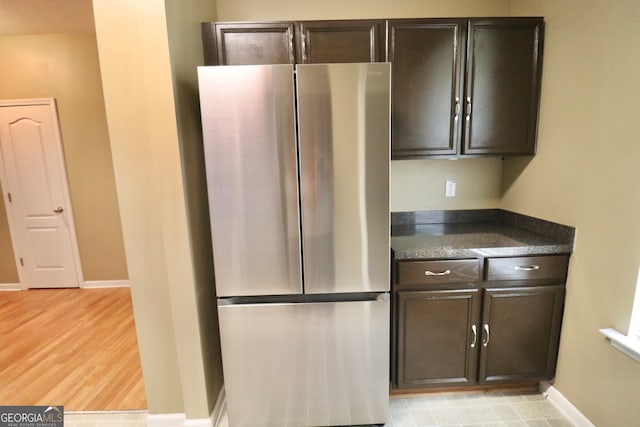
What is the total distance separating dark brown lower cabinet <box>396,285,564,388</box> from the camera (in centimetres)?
170

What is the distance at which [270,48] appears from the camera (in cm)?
174

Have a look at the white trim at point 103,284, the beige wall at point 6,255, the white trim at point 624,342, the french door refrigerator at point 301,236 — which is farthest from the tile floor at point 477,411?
the beige wall at point 6,255

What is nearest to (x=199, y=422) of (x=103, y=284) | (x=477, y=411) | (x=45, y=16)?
(x=477, y=411)

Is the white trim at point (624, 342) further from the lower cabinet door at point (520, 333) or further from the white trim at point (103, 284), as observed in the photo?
the white trim at point (103, 284)

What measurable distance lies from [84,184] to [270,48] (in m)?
3.04

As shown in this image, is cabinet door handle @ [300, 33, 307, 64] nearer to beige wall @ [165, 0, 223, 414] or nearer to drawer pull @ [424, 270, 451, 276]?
beige wall @ [165, 0, 223, 414]

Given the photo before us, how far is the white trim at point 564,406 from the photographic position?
162 cm

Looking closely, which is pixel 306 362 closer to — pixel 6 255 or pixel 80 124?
pixel 80 124

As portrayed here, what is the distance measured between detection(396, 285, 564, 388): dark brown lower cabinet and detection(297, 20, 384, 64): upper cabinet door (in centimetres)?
138

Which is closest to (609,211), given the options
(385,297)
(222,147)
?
(385,297)

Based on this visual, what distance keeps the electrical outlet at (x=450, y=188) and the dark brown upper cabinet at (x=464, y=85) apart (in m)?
0.35

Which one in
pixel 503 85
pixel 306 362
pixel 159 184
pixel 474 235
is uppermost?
pixel 503 85

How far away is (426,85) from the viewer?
181 cm
